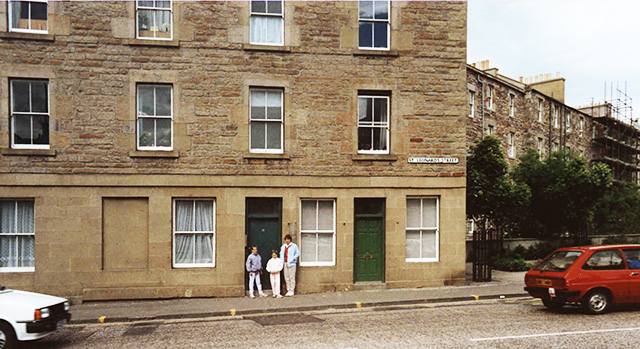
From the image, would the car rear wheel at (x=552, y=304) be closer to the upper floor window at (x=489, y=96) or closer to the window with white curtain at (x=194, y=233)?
the window with white curtain at (x=194, y=233)

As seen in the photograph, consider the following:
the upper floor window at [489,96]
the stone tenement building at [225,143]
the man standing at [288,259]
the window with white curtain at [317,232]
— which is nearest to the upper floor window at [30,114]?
the stone tenement building at [225,143]

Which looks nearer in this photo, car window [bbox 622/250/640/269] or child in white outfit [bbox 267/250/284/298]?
car window [bbox 622/250/640/269]

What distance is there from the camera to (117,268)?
46.5ft

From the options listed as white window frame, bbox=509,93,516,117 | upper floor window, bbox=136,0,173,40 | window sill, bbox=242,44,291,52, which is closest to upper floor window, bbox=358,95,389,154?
window sill, bbox=242,44,291,52

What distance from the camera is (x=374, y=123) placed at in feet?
51.3

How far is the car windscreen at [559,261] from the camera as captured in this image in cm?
1178

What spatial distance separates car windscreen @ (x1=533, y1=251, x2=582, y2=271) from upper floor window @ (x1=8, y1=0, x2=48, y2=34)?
15.1m

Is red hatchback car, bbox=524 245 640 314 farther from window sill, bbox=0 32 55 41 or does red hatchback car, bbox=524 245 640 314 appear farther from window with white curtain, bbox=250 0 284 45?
window sill, bbox=0 32 55 41

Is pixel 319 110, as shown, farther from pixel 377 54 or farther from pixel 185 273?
pixel 185 273

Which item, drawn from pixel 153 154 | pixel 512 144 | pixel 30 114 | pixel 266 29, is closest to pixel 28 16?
pixel 30 114

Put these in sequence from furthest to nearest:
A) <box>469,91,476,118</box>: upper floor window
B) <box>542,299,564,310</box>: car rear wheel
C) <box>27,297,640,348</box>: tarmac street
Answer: <box>469,91,476,118</box>: upper floor window, <box>542,299,564,310</box>: car rear wheel, <box>27,297,640,348</box>: tarmac street

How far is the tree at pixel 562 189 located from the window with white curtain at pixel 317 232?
12200mm

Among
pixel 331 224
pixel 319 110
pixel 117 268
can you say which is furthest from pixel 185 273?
pixel 319 110

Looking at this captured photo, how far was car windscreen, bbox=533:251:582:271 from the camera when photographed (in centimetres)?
Result: 1178
